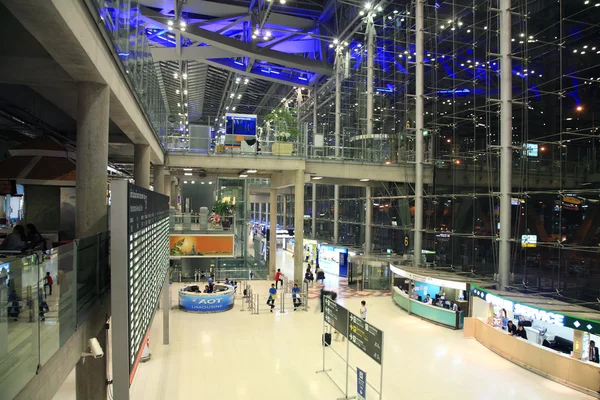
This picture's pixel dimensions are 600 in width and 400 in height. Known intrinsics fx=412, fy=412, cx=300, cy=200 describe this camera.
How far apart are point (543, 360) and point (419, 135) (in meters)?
12.8

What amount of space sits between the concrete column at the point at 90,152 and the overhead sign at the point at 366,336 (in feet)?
18.7

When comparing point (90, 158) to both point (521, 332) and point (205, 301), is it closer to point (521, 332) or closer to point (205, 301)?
point (205, 301)

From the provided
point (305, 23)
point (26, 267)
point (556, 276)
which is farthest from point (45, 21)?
point (305, 23)

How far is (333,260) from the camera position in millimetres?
28203

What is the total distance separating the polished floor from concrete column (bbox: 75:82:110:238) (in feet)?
16.9

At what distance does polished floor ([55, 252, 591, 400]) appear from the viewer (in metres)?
9.88

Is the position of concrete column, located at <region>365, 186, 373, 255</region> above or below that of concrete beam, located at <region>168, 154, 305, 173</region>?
below

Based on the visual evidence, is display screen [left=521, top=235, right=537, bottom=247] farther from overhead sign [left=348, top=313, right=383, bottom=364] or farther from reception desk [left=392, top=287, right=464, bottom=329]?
overhead sign [left=348, top=313, right=383, bottom=364]

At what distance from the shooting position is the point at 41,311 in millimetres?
3510

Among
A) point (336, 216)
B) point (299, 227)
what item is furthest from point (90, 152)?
point (336, 216)

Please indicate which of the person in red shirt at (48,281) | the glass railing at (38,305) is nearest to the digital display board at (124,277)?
the glass railing at (38,305)

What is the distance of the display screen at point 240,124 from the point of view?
2081 cm

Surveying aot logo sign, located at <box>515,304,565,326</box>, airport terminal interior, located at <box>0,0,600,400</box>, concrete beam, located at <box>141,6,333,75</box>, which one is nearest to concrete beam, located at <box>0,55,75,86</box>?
airport terminal interior, located at <box>0,0,600,400</box>

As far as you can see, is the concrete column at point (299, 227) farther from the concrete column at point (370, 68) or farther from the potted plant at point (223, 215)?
the concrete column at point (370, 68)
